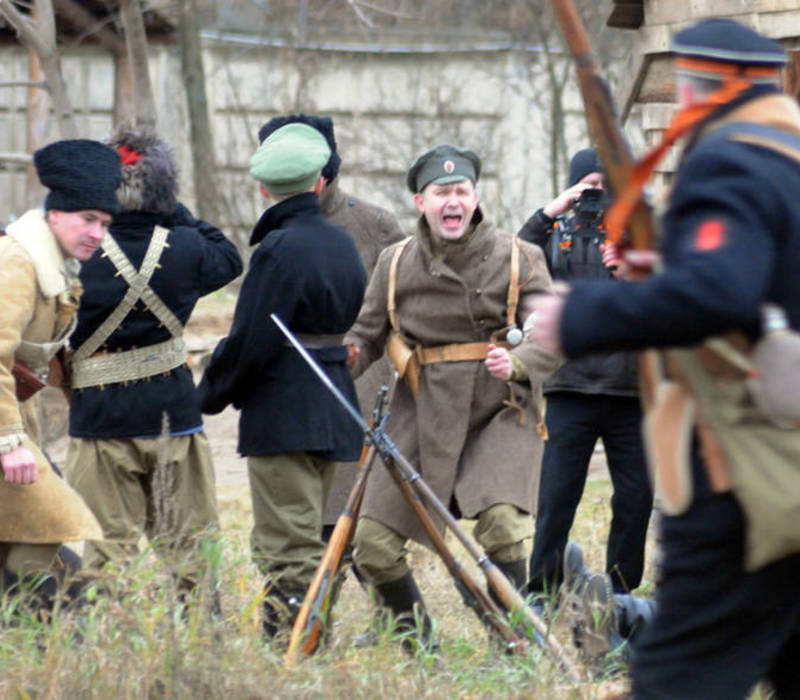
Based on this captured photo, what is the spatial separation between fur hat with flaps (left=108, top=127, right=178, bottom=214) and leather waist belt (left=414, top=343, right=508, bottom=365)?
1.13 metres

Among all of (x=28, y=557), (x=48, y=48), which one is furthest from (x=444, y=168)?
(x=48, y=48)

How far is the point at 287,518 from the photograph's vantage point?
5590 mm

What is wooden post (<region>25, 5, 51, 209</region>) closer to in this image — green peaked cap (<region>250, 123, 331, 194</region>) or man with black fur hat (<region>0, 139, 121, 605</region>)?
green peaked cap (<region>250, 123, 331, 194</region>)

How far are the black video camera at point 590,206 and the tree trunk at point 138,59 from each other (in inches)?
255

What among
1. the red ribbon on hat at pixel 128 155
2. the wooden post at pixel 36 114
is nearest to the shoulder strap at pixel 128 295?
the red ribbon on hat at pixel 128 155

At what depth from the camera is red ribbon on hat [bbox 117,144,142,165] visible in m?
5.85

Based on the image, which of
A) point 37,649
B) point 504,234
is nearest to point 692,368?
point 37,649

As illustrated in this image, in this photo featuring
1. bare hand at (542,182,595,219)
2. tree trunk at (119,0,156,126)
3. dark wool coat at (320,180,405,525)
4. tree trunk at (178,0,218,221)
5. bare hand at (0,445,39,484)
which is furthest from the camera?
tree trunk at (178,0,218,221)

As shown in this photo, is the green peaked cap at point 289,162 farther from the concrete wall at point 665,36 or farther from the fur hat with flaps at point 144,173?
the concrete wall at point 665,36

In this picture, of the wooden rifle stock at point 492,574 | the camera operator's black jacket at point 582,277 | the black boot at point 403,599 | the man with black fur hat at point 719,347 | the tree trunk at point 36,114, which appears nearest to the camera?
the man with black fur hat at point 719,347

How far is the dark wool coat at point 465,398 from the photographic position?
568 centimetres

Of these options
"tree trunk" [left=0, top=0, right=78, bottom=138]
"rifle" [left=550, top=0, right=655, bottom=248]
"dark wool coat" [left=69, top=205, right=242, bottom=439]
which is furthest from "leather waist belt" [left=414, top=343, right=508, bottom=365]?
"tree trunk" [left=0, top=0, right=78, bottom=138]

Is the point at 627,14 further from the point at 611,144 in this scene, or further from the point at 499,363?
the point at 611,144

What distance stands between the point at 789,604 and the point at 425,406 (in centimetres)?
273
